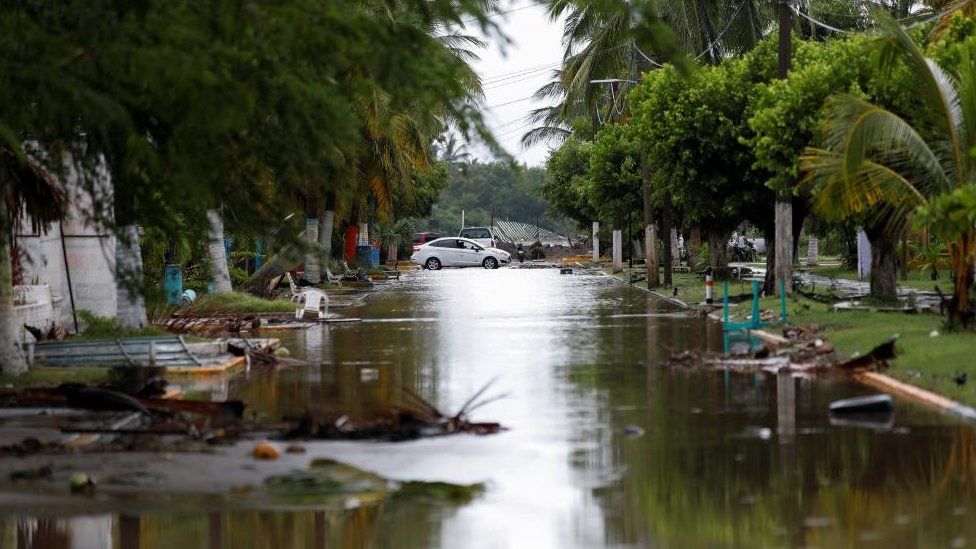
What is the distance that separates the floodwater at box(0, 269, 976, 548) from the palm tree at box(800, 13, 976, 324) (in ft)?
13.3

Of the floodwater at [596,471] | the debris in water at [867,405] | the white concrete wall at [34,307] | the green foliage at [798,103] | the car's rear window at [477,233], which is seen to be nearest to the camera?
the floodwater at [596,471]

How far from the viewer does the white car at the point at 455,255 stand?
3095 inches

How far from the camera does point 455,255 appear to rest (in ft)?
259

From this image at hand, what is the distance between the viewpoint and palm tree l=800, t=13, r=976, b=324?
68.8ft

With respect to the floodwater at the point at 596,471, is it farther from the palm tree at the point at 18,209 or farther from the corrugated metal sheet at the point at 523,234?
the corrugated metal sheet at the point at 523,234

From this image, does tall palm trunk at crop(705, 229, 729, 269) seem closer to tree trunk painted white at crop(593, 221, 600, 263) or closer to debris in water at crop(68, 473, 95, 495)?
A: tree trunk painted white at crop(593, 221, 600, 263)

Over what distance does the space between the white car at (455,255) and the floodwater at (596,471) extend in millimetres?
57136

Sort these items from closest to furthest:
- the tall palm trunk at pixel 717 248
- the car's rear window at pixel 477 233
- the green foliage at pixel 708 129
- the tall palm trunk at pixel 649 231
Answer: the green foliage at pixel 708 129 → the tall palm trunk at pixel 649 231 → the tall palm trunk at pixel 717 248 → the car's rear window at pixel 477 233

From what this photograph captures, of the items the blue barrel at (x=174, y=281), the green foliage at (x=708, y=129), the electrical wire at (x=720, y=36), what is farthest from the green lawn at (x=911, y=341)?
the electrical wire at (x=720, y=36)

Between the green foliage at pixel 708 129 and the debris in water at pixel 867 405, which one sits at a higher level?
the green foliage at pixel 708 129

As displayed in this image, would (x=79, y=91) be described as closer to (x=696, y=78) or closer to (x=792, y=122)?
(x=792, y=122)

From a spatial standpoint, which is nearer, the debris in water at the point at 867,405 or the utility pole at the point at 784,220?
the debris in water at the point at 867,405

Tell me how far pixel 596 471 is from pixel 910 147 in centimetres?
1159

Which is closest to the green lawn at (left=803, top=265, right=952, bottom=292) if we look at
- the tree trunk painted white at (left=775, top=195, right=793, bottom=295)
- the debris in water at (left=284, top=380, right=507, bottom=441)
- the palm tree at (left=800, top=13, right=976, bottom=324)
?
the tree trunk painted white at (left=775, top=195, right=793, bottom=295)
